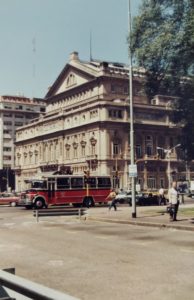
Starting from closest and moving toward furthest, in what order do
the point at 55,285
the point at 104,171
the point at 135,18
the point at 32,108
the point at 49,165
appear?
the point at 55,285 → the point at 135,18 → the point at 104,171 → the point at 49,165 → the point at 32,108

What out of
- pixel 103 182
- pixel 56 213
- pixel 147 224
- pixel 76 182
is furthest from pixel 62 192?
pixel 147 224

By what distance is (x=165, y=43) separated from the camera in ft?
85.3

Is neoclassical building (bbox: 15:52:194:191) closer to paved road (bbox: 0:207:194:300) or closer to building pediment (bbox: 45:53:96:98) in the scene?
building pediment (bbox: 45:53:96:98)

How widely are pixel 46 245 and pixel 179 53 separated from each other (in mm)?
16387

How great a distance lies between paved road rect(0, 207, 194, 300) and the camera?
7555mm

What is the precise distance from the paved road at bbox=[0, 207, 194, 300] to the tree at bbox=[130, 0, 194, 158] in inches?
505

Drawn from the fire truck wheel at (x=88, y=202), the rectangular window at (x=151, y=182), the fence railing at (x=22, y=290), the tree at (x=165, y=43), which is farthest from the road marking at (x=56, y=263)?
the rectangular window at (x=151, y=182)

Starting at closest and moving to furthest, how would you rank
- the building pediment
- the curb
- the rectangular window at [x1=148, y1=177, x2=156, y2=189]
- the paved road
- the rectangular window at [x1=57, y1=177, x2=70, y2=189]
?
the paved road, the curb, the rectangular window at [x1=57, y1=177, x2=70, y2=189], the rectangular window at [x1=148, y1=177, x2=156, y2=189], the building pediment

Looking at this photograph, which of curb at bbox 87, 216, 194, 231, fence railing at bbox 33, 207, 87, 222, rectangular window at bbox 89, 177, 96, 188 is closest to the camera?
curb at bbox 87, 216, 194, 231

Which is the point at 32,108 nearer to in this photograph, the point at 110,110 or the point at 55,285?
the point at 110,110

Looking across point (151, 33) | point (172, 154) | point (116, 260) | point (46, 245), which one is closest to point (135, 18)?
point (151, 33)

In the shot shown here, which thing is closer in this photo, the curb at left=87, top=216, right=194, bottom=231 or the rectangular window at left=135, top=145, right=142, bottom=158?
the curb at left=87, top=216, right=194, bottom=231

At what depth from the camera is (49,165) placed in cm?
10581

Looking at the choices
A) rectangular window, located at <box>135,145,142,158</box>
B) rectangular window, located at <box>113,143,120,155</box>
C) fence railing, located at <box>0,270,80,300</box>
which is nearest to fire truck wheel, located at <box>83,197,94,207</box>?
fence railing, located at <box>0,270,80,300</box>
